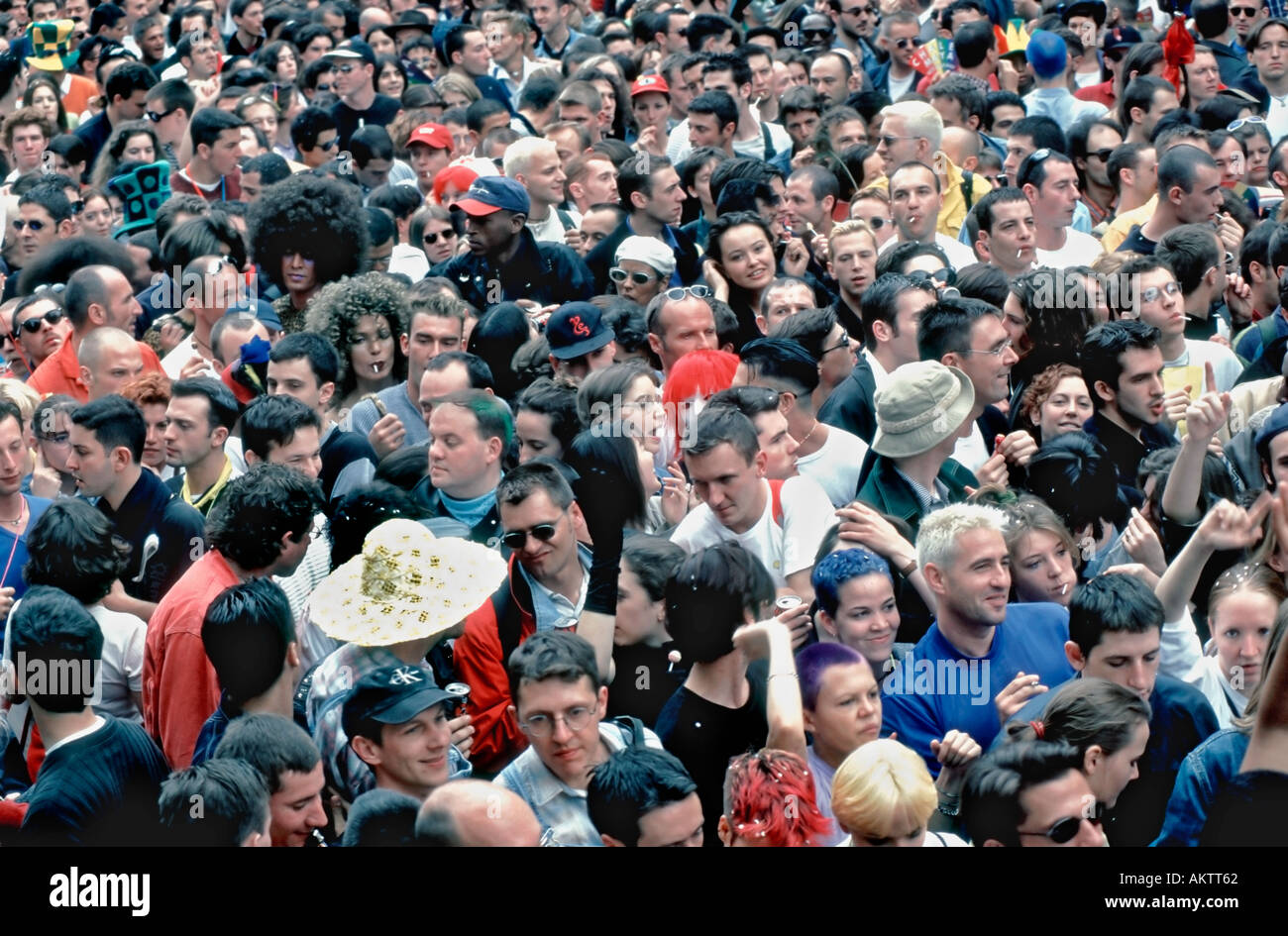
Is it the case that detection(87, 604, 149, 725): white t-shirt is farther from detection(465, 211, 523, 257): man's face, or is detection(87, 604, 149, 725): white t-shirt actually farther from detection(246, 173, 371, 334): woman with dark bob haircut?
detection(465, 211, 523, 257): man's face

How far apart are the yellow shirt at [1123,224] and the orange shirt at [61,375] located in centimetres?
440

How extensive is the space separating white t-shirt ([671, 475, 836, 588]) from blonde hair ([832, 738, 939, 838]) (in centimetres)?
142

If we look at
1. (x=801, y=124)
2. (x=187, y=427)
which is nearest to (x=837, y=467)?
(x=187, y=427)

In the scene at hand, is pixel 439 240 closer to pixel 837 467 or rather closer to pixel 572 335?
pixel 572 335

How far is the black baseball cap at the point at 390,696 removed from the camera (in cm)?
441

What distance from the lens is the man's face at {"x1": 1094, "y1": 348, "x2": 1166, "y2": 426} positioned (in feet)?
19.9

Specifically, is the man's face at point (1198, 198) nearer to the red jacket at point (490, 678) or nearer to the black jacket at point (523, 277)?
the black jacket at point (523, 277)

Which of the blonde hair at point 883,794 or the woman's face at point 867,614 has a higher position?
the blonde hair at point 883,794

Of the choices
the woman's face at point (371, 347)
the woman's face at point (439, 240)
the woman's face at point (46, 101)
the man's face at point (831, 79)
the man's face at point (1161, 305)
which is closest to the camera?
the man's face at point (1161, 305)

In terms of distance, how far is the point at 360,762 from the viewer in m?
4.52

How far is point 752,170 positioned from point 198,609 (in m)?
4.49

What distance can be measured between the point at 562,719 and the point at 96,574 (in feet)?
4.95

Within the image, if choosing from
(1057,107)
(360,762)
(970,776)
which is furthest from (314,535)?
(1057,107)

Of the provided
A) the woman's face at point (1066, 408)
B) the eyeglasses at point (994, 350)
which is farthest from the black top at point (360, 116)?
the woman's face at point (1066, 408)
